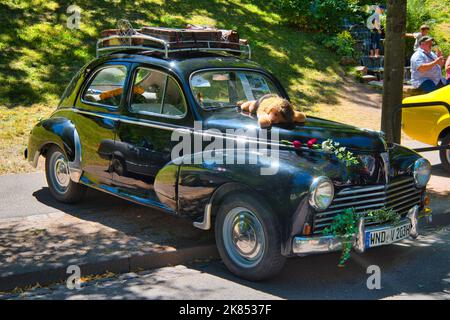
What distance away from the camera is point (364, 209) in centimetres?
561

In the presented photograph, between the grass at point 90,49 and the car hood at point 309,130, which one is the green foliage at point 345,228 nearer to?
the car hood at point 309,130

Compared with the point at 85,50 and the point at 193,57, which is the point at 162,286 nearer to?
the point at 193,57

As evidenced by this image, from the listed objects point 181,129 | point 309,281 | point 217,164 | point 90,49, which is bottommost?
point 309,281

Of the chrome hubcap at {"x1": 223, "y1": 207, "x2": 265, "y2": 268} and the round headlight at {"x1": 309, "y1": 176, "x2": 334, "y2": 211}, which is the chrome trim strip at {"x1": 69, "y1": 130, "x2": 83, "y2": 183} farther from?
the round headlight at {"x1": 309, "y1": 176, "x2": 334, "y2": 211}

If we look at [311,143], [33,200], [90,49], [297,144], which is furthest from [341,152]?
[90,49]

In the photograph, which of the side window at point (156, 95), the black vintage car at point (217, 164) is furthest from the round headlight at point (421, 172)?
the side window at point (156, 95)

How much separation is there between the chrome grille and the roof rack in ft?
8.27

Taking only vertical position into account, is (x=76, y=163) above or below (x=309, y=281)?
above

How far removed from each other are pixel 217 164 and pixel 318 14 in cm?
1245

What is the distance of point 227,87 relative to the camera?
6.82m

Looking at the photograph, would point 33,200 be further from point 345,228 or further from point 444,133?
point 444,133

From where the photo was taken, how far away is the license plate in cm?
544

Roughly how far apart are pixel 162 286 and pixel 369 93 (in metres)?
10.7
